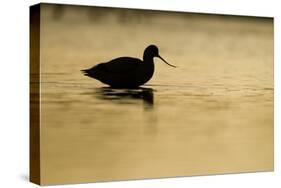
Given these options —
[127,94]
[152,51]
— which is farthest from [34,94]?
[152,51]

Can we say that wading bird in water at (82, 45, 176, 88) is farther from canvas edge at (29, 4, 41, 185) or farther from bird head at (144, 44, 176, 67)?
canvas edge at (29, 4, 41, 185)

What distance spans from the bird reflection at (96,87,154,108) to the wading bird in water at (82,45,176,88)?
55 mm

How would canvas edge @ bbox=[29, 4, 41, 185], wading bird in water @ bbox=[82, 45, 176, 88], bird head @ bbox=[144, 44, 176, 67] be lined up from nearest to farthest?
canvas edge @ bbox=[29, 4, 41, 185], wading bird in water @ bbox=[82, 45, 176, 88], bird head @ bbox=[144, 44, 176, 67]

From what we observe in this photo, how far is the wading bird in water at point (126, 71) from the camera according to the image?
7060 millimetres

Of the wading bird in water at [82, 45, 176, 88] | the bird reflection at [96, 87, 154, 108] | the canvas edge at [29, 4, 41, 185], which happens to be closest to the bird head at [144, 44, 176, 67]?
the wading bird in water at [82, 45, 176, 88]

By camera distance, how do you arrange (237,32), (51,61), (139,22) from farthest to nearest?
(237,32) → (139,22) → (51,61)

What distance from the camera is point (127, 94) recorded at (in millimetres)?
7195

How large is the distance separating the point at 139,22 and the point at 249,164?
6.80 feet

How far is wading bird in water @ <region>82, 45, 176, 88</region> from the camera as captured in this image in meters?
7.06

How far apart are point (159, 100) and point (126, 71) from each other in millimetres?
470

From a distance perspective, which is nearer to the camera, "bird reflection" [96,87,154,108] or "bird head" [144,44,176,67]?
"bird reflection" [96,87,154,108]

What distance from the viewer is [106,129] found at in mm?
7059

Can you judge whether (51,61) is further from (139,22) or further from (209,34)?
(209,34)

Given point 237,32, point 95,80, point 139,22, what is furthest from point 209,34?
point 95,80
